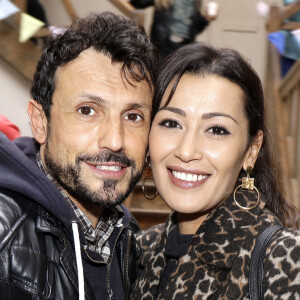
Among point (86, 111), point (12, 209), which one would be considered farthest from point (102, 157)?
point (12, 209)

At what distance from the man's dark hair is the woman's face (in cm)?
21

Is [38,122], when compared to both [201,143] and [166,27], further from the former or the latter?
[166,27]

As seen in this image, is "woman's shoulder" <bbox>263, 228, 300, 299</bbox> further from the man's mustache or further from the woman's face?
the man's mustache

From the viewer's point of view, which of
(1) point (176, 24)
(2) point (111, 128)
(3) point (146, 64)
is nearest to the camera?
(2) point (111, 128)

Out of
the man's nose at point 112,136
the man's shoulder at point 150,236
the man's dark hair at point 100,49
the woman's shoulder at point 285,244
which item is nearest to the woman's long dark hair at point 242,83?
the man's dark hair at point 100,49

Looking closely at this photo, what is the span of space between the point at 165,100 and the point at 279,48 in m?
3.44

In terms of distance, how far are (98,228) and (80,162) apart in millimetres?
378

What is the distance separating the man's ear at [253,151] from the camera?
240 centimetres

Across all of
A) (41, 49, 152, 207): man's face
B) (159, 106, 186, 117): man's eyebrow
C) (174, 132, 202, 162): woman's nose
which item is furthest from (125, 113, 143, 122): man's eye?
(174, 132, 202, 162): woman's nose

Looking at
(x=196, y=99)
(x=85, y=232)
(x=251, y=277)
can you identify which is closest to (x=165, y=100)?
(x=196, y=99)

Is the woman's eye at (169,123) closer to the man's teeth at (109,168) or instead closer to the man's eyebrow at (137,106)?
the man's eyebrow at (137,106)

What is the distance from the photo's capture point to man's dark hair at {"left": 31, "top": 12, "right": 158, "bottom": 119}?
93.7 inches

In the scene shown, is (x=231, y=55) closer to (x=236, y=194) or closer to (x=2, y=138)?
(x=236, y=194)

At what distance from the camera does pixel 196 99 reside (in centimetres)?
228
